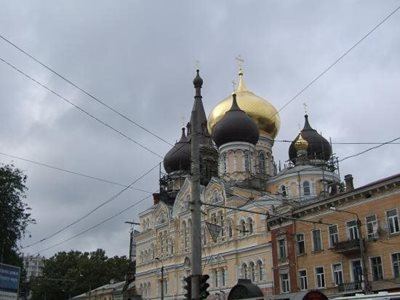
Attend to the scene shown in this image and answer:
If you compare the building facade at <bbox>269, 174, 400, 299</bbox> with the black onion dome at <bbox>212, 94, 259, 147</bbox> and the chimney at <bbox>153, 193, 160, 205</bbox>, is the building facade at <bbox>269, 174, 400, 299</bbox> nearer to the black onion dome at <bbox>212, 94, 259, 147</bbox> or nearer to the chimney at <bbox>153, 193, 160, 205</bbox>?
the black onion dome at <bbox>212, 94, 259, 147</bbox>

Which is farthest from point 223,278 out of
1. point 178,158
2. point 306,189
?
point 178,158

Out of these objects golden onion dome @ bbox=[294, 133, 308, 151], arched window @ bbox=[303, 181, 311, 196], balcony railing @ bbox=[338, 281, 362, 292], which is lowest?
balcony railing @ bbox=[338, 281, 362, 292]

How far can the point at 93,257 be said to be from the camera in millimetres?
82875

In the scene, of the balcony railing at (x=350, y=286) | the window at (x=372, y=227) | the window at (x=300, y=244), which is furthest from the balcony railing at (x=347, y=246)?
the window at (x=300, y=244)

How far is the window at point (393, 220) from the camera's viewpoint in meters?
33.8

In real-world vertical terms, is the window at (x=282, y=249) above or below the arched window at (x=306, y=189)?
below

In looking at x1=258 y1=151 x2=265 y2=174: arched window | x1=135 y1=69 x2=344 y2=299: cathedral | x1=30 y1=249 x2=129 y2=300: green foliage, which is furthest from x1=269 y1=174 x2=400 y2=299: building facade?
x1=30 y1=249 x2=129 y2=300: green foliage

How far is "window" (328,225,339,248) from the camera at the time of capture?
123 ft

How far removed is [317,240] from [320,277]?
2516 mm

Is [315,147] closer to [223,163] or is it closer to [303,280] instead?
[223,163]

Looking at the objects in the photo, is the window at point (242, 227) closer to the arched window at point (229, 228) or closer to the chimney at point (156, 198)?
the arched window at point (229, 228)

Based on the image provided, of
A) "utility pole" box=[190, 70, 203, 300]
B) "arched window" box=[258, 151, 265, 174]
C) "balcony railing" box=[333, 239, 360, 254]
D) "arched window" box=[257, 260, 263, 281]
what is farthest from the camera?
"arched window" box=[258, 151, 265, 174]

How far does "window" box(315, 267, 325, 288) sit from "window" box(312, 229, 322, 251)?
1414 millimetres

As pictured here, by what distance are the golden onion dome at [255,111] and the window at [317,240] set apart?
70.1 feet
